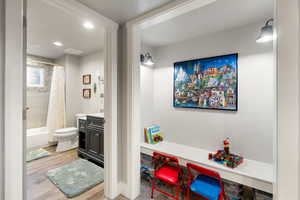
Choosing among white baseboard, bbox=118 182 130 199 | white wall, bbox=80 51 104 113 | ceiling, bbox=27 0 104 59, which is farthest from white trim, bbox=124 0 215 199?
white wall, bbox=80 51 104 113

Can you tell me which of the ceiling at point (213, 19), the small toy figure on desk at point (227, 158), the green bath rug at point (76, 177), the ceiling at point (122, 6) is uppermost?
the ceiling at point (213, 19)

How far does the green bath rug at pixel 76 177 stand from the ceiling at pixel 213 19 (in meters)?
2.48

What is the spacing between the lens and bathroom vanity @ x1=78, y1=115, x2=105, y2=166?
254 cm

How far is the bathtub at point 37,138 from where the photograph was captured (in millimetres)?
3329

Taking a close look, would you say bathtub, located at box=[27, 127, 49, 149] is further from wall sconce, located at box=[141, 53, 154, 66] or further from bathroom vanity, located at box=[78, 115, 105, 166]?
wall sconce, located at box=[141, 53, 154, 66]

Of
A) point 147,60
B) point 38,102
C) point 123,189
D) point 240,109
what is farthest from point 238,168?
point 38,102

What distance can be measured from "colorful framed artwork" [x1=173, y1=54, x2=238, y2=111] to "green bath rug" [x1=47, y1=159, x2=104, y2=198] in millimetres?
1870
